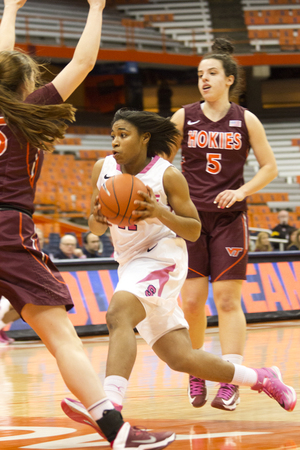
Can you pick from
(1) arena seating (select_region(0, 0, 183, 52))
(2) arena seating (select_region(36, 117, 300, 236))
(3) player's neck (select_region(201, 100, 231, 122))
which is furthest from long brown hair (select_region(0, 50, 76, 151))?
(1) arena seating (select_region(0, 0, 183, 52))

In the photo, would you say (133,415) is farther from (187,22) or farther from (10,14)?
(187,22)

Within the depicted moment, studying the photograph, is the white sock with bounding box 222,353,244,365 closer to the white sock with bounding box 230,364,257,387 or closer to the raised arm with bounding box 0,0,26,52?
the white sock with bounding box 230,364,257,387

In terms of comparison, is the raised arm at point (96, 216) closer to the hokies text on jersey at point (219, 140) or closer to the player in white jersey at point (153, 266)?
the player in white jersey at point (153, 266)

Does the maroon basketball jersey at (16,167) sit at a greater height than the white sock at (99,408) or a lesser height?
greater

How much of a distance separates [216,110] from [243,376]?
1.79 m

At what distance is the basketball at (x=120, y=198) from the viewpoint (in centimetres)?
290

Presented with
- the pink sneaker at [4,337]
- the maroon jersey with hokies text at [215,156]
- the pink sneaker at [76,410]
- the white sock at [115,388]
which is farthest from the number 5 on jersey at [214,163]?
the pink sneaker at [4,337]

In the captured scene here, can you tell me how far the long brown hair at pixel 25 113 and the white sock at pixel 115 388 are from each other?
1.03 metres

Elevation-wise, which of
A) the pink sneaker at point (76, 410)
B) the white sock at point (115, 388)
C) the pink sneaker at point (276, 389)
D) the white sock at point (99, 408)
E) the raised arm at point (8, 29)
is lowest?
the pink sneaker at point (276, 389)

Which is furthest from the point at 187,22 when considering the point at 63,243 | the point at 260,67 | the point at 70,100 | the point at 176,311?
the point at 176,311

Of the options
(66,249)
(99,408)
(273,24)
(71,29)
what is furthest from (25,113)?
(273,24)

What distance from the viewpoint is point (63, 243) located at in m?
9.33

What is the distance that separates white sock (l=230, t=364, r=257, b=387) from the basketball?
3.15ft

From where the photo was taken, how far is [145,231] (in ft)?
10.3
